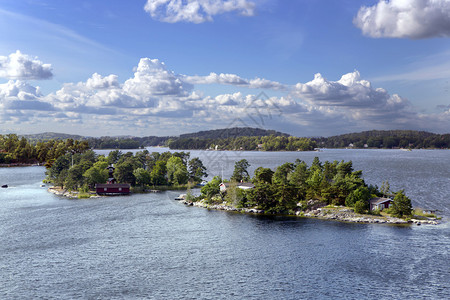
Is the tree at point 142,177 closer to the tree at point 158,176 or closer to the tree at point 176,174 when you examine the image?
the tree at point 158,176

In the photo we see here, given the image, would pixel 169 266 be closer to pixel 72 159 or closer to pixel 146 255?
pixel 146 255

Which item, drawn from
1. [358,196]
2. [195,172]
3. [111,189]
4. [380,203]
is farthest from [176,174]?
[380,203]

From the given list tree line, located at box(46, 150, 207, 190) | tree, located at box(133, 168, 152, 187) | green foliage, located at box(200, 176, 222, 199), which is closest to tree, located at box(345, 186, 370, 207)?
green foliage, located at box(200, 176, 222, 199)

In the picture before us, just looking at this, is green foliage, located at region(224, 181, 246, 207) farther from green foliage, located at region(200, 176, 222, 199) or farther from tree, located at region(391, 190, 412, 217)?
tree, located at region(391, 190, 412, 217)

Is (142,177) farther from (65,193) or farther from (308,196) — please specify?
→ (308,196)

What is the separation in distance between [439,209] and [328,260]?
38.4 metres

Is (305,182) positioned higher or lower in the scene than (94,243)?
higher

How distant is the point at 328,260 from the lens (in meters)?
39.6

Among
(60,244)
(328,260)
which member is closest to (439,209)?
(328,260)

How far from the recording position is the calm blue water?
3228 centimetres

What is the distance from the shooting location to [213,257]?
4088 cm

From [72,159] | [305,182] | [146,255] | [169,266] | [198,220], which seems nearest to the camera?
[169,266]

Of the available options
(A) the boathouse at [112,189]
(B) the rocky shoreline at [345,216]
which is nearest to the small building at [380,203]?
(B) the rocky shoreline at [345,216]

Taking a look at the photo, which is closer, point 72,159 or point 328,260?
point 328,260
